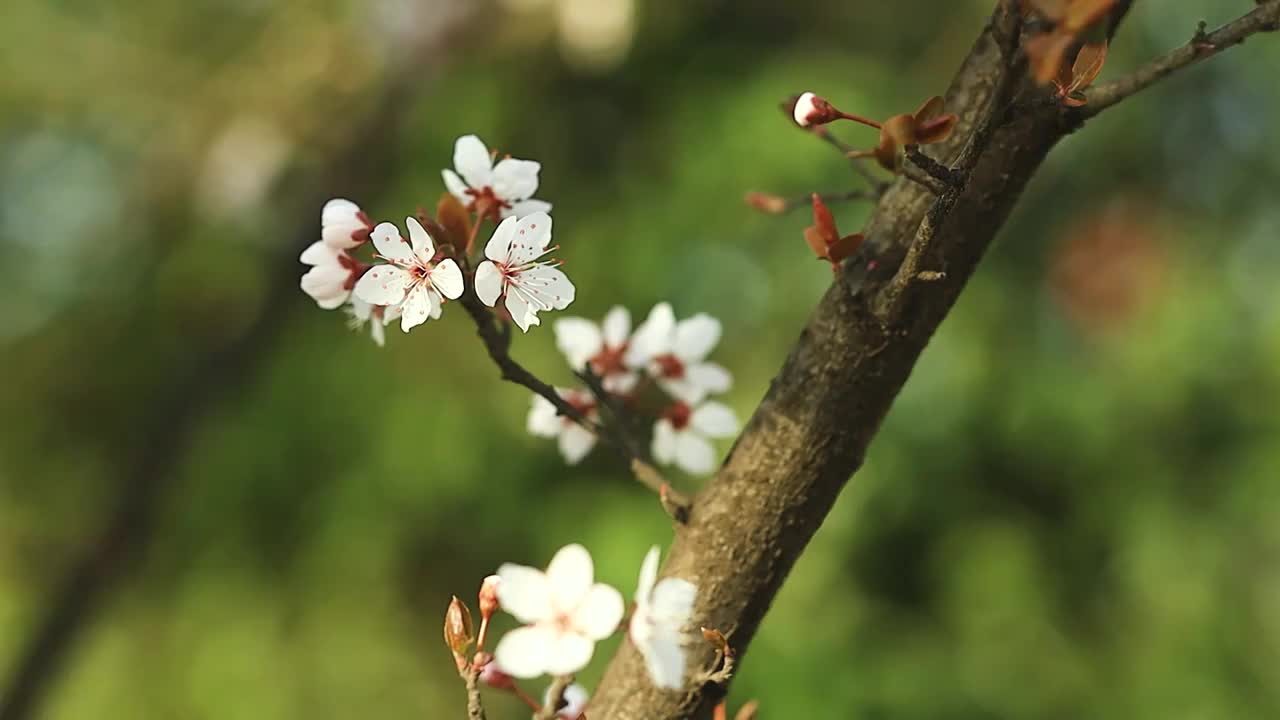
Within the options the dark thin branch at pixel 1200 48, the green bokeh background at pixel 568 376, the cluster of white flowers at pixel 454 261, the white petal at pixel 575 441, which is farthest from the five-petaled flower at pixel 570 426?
the green bokeh background at pixel 568 376

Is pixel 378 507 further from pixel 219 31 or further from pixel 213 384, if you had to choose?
pixel 219 31

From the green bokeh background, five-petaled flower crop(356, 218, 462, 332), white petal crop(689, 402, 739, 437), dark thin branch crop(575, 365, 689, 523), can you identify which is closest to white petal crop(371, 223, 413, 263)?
five-petaled flower crop(356, 218, 462, 332)

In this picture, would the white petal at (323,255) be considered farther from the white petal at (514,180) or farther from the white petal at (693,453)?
the white petal at (693,453)

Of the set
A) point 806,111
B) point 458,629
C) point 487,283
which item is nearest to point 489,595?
point 458,629

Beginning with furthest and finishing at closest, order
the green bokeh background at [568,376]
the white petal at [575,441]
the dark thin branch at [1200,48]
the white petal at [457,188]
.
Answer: the green bokeh background at [568,376] < the white petal at [575,441] < the white petal at [457,188] < the dark thin branch at [1200,48]

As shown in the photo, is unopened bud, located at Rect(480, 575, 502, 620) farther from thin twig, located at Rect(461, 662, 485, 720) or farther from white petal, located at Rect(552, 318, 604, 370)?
white petal, located at Rect(552, 318, 604, 370)

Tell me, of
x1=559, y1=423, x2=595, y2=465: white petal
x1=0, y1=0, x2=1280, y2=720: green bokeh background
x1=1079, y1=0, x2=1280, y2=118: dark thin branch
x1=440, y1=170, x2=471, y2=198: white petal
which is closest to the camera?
x1=1079, y1=0, x2=1280, y2=118: dark thin branch
